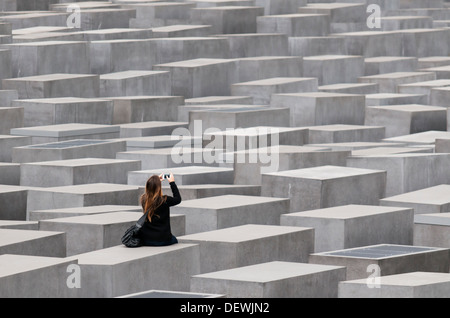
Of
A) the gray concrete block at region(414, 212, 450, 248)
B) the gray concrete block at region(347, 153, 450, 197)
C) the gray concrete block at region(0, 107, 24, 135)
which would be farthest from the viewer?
the gray concrete block at region(0, 107, 24, 135)

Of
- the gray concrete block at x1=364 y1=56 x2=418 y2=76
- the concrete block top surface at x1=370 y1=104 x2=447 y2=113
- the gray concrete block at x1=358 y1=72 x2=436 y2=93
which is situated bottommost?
the concrete block top surface at x1=370 y1=104 x2=447 y2=113

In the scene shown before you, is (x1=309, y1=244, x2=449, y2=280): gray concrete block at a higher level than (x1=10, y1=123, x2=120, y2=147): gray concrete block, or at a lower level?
lower

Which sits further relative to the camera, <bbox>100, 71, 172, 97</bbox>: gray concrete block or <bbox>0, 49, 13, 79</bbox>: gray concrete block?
<bbox>100, 71, 172, 97</bbox>: gray concrete block

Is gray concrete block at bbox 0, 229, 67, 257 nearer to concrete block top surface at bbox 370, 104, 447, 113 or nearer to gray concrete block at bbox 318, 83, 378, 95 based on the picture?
concrete block top surface at bbox 370, 104, 447, 113

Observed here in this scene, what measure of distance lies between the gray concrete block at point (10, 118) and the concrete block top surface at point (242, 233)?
6618mm

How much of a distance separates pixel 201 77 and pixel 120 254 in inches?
441

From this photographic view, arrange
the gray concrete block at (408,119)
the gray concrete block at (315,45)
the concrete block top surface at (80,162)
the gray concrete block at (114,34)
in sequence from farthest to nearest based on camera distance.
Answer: the gray concrete block at (315,45), the gray concrete block at (114,34), the gray concrete block at (408,119), the concrete block top surface at (80,162)

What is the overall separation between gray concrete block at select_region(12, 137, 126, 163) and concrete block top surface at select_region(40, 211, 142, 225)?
11.3 feet

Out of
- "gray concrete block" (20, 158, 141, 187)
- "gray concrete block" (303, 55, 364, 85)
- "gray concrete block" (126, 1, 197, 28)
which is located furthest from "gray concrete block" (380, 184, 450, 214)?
"gray concrete block" (126, 1, 197, 28)

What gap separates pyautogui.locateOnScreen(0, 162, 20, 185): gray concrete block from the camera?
1448 cm

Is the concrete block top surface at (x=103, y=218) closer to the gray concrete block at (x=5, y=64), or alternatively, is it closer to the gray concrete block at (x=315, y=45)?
the gray concrete block at (x=5, y=64)

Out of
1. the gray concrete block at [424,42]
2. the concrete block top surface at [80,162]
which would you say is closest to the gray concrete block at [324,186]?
the concrete block top surface at [80,162]

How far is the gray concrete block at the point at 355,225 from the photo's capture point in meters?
11.7

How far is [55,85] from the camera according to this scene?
1898 centimetres
